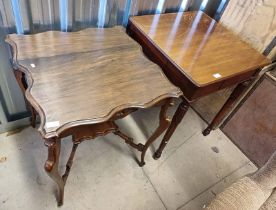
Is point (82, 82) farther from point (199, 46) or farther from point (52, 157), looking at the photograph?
point (199, 46)

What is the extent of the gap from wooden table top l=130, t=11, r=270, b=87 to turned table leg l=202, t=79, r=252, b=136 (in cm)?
22

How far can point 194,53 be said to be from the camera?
1188 mm

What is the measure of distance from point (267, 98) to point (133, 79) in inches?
40.3

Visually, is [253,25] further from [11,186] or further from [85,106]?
[11,186]

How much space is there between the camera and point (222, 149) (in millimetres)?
1747

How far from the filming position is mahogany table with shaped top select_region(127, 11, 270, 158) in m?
1.09

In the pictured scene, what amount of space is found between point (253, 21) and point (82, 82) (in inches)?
44.6

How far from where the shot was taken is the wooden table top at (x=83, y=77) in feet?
2.66

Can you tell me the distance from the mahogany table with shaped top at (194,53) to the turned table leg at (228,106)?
1 cm

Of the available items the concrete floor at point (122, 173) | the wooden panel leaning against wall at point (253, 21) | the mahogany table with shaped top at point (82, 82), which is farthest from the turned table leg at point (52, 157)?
the wooden panel leaning against wall at point (253, 21)

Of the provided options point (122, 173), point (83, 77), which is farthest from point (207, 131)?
point (83, 77)

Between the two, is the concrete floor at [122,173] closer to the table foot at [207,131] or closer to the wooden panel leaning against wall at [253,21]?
the table foot at [207,131]

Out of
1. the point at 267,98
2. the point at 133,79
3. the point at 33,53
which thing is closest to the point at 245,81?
the point at 267,98

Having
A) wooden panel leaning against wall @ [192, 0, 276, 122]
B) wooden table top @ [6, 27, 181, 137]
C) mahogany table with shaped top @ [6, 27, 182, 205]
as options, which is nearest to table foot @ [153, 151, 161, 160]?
mahogany table with shaped top @ [6, 27, 182, 205]
